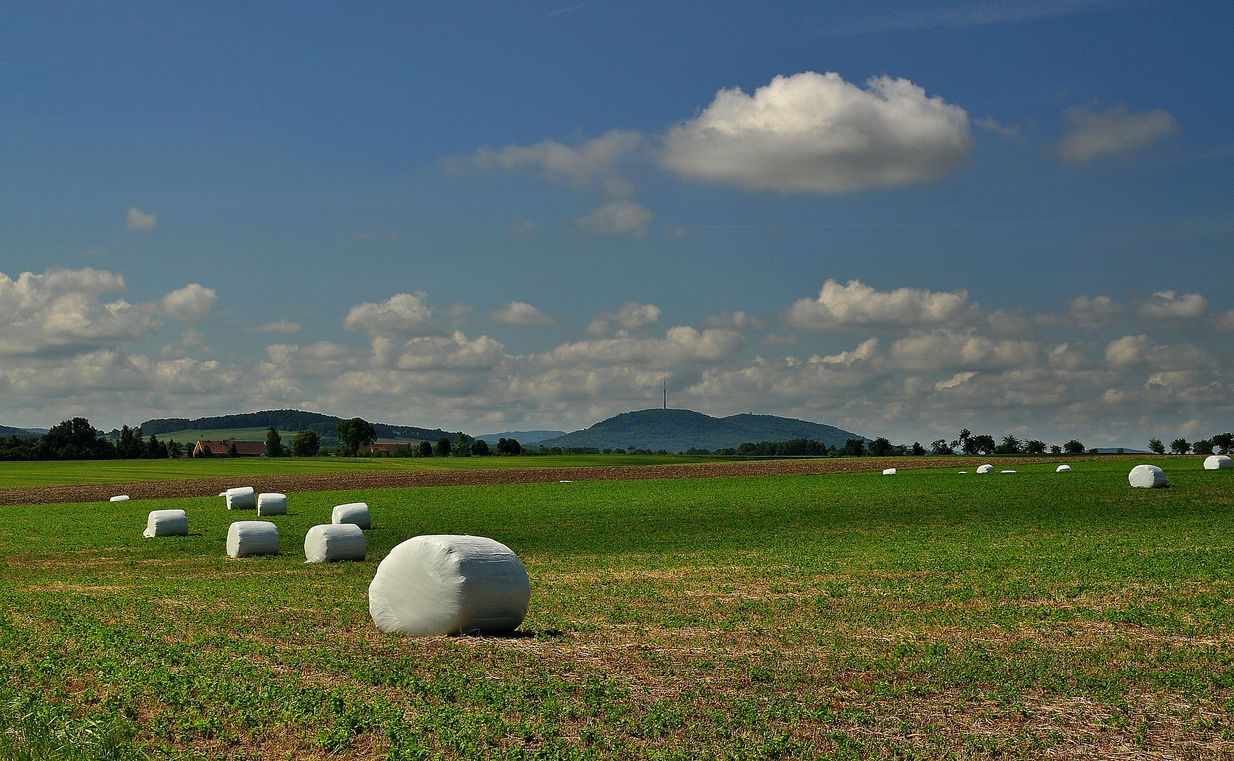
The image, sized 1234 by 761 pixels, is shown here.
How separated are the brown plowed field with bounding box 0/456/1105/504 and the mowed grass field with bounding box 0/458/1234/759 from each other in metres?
37.7

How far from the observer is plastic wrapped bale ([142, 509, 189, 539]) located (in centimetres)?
Answer: 4103

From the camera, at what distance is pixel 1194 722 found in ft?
39.8

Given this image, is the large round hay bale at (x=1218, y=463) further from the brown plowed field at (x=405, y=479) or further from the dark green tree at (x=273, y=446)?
the dark green tree at (x=273, y=446)

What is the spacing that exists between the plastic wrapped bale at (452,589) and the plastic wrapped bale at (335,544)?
48.0ft

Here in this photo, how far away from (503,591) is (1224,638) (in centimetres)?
1144

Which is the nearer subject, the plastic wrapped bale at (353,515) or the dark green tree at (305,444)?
the plastic wrapped bale at (353,515)

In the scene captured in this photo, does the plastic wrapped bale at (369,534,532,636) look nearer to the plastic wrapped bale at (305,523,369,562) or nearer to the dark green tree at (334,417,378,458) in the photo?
the plastic wrapped bale at (305,523,369,562)

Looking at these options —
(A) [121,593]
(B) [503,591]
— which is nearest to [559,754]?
(B) [503,591]

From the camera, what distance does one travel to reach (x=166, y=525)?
41.2 meters

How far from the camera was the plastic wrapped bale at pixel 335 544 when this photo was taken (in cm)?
3169

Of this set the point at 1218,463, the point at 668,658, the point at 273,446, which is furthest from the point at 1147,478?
the point at 273,446

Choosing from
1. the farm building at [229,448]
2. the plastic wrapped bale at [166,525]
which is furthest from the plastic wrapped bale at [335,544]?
the farm building at [229,448]

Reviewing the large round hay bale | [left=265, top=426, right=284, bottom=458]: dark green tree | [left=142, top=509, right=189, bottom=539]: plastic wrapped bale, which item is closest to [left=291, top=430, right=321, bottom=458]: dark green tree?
[left=265, top=426, right=284, bottom=458]: dark green tree

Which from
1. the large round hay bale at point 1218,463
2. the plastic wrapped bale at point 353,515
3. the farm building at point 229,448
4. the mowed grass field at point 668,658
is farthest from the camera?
the farm building at point 229,448
